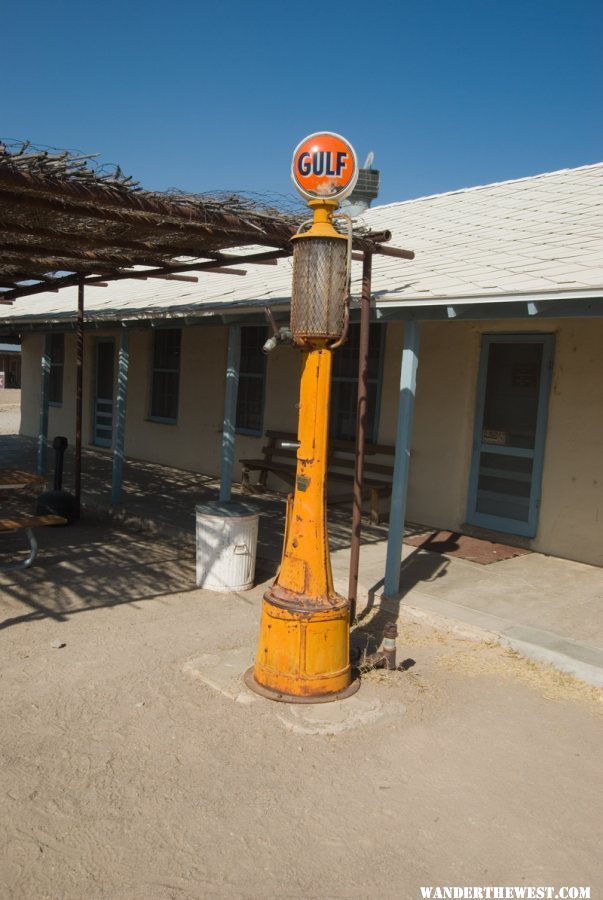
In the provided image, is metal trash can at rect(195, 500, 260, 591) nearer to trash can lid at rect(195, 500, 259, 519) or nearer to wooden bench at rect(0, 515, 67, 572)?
trash can lid at rect(195, 500, 259, 519)

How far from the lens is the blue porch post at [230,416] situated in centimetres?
784

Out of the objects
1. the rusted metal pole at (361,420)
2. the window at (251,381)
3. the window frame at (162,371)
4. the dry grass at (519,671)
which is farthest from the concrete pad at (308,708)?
the window frame at (162,371)

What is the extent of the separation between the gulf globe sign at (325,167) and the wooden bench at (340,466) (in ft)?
13.3

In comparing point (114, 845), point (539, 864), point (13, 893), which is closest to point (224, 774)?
point (114, 845)

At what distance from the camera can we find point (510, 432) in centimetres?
786

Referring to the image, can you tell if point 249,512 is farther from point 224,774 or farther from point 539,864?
point 539,864

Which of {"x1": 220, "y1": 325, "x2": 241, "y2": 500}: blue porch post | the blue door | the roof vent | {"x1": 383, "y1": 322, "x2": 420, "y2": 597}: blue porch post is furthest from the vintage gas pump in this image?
the roof vent

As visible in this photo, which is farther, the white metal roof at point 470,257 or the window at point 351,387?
the window at point 351,387

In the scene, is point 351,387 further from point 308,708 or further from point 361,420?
point 308,708

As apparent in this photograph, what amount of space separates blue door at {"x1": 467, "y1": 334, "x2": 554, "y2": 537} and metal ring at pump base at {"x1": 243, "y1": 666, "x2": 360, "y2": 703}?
4034 mm

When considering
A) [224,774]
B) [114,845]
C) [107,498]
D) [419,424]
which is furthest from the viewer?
[107,498]

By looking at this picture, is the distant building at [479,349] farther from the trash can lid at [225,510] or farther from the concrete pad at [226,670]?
the concrete pad at [226,670]

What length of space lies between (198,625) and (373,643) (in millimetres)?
1323

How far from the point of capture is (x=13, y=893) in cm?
257
